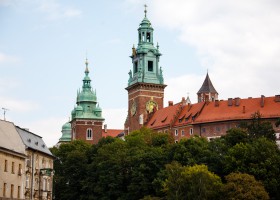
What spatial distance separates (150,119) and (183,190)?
79.8 m

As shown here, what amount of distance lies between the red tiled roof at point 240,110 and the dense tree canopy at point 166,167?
51.5ft

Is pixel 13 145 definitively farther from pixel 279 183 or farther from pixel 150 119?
pixel 150 119

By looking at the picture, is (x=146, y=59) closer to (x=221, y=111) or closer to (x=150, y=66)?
(x=150, y=66)

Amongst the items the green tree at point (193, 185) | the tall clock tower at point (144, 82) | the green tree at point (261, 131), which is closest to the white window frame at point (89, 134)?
the tall clock tower at point (144, 82)

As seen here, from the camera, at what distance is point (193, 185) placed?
8138 centimetres

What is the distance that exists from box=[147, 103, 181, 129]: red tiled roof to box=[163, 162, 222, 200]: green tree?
6658 cm

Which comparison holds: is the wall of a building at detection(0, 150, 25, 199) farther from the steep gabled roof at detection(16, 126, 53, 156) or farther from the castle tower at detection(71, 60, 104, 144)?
the castle tower at detection(71, 60, 104, 144)

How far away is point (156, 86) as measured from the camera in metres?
164

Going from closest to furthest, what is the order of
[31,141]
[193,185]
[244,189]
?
[244,189]
[31,141]
[193,185]

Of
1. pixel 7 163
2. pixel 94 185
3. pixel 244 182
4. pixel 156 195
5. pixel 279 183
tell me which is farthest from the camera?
pixel 94 185

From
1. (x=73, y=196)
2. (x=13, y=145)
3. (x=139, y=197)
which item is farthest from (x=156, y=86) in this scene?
(x=13, y=145)

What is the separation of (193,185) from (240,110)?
56.6 meters

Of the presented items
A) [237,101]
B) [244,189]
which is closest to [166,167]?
[244,189]

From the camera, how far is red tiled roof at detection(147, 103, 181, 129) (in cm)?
15250
